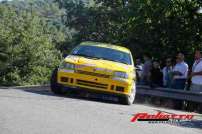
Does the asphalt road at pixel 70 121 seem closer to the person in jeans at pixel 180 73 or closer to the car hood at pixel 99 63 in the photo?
the car hood at pixel 99 63

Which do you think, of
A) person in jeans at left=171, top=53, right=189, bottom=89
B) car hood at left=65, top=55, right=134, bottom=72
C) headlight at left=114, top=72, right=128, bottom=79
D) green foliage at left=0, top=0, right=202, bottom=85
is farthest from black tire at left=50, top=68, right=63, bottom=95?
green foliage at left=0, top=0, right=202, bottom=85

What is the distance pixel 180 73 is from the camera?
16719 mm

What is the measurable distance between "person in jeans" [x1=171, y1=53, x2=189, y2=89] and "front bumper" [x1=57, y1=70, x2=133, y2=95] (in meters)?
2.08

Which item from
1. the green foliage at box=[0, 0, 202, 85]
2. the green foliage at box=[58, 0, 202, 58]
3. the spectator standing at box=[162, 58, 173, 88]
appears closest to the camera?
the spectator standing at box=[162, 58, 173, 88]

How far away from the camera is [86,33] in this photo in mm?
40281

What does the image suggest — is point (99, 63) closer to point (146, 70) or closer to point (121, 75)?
point (121, 75)

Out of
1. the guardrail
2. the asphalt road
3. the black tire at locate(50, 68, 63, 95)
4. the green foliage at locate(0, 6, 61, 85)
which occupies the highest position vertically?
the asphalt road

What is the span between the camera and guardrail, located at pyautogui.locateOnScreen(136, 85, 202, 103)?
15.9 meters

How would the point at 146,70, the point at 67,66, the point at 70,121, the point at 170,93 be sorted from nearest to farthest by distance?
1. the point at 70,121
2. the point at 67,66
3. the point at 170,93
4. the point at 146,70

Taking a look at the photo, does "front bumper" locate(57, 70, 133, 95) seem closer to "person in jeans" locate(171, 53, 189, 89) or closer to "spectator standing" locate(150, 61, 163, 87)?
"person in jeans" locate(171, 53, 189, 89)

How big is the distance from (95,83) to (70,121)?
531 centimetres

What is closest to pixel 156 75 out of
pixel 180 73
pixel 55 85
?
pixel 180 73

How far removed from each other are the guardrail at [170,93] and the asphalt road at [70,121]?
298cm

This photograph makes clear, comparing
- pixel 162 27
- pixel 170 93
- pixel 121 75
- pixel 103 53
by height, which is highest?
pixel 162 27
